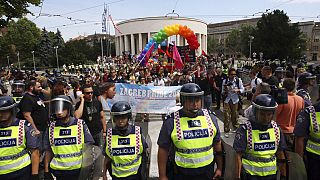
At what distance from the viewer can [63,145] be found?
11.1ft

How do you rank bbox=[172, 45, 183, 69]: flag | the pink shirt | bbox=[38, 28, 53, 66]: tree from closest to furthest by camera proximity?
the pink shirt → bbox=[172, 45, 183, 69]: flag → bbox=[38, 28, 53, 66]: tree

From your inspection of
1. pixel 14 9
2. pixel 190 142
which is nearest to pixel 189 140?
pixel 190 142

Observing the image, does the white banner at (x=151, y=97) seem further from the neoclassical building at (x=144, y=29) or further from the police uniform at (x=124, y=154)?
the neoclassical building at (x=144, y=29)

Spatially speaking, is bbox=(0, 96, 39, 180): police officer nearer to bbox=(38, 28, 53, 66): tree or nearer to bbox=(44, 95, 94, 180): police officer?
bbox=(44, 95, 94, 180): police officer

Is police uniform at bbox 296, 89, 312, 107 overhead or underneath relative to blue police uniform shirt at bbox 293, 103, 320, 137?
overhead

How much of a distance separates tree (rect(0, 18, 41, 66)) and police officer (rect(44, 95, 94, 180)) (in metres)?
79.3

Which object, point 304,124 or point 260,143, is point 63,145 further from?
point 304,124

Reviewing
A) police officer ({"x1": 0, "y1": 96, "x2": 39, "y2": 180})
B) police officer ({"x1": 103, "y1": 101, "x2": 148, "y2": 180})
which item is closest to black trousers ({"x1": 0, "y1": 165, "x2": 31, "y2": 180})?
police officer ({"x1": 0, "y1": 96, "x2": 39, "y2": 180})

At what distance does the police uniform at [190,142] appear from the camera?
2955mm

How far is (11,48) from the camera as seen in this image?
246 ft

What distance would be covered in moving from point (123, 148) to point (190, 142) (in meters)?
0.82

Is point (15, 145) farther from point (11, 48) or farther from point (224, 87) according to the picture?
point (11, 48)

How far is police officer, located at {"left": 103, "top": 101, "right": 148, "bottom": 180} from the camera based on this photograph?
3.26 meters

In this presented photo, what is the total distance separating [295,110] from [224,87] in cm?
299
